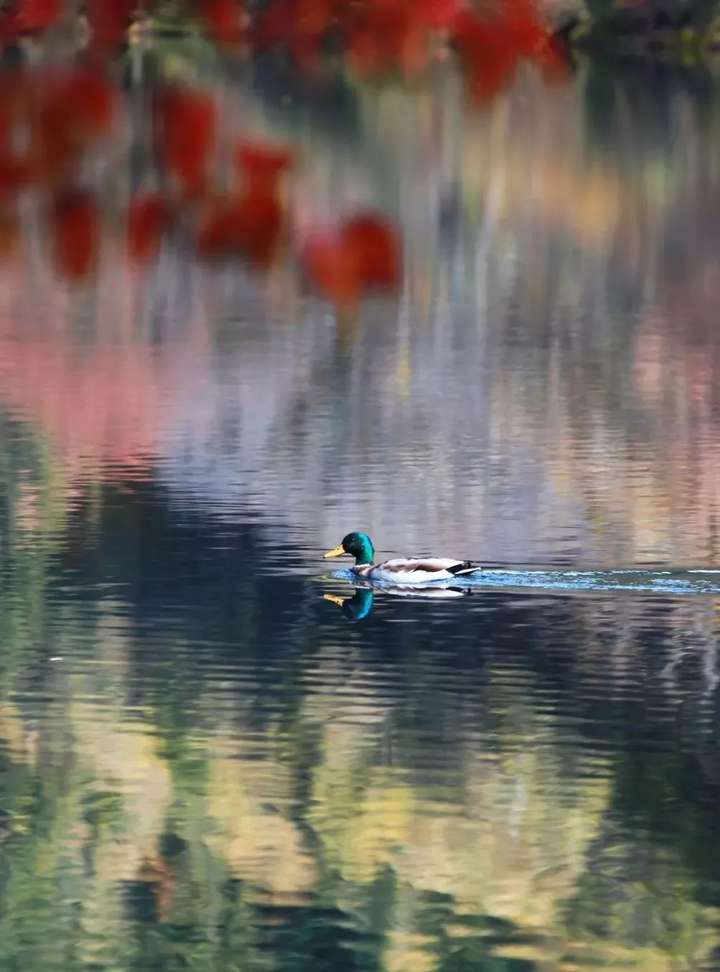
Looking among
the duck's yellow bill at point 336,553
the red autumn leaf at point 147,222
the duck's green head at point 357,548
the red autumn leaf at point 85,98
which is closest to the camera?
the red autumn leaf at point 85,98

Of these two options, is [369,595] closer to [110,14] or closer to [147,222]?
[147,222]

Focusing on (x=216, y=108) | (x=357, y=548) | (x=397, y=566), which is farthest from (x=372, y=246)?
(x=357, y=548)

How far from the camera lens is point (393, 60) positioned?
8992 millimetres

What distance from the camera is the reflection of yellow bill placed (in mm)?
15173

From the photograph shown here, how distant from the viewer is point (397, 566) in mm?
15406

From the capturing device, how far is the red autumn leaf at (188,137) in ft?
32.0

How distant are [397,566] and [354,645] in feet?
4.24

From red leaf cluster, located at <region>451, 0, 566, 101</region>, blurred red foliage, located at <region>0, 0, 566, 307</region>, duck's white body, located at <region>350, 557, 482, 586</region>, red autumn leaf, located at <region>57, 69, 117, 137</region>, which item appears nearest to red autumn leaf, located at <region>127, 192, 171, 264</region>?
blurred red foliage, located at <region>0, 0, 566, 307</region>

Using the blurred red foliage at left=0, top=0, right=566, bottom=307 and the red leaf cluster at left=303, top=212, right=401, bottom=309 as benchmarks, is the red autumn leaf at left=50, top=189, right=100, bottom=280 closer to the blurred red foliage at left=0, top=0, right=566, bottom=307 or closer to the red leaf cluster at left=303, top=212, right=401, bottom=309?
the blurred red foliage at left=0, top=0, right=566, bottom=307

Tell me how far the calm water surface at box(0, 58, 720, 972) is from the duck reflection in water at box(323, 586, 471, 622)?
1.2 inches

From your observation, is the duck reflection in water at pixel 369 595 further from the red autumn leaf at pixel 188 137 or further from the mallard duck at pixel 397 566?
the red autumn leaf at pixel 188 137

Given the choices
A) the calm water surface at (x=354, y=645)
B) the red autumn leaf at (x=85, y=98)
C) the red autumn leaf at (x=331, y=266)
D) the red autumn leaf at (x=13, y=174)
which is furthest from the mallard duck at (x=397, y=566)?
the red autumn leaf at (x=85, y=98)

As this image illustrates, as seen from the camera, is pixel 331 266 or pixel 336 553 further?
pixel 336 553

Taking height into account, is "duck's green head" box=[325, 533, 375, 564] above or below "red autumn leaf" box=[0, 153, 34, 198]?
below
